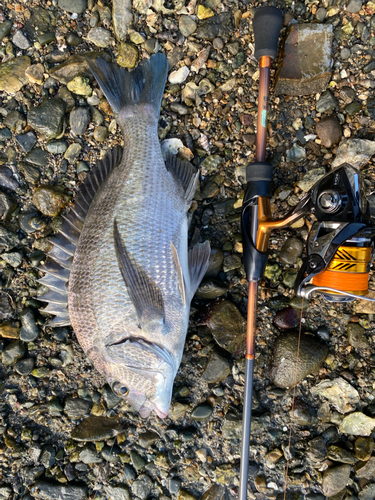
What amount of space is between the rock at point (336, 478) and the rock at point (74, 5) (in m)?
3.91

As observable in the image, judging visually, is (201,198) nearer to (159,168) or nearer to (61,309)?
(159,168)

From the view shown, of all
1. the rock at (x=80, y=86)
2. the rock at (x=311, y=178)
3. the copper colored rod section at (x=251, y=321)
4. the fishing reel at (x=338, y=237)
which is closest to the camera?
the fishing reel at (x=338, y=237)

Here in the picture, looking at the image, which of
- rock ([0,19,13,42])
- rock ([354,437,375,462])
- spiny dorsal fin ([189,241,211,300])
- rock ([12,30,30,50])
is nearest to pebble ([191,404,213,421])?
spiny dorsal fin ([189,241,211,300])

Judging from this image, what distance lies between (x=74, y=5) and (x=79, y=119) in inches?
33.8

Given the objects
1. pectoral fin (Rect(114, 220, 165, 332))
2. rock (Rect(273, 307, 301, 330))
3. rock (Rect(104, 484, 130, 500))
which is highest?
pectoral fin (Rect(114, 220, 165, 332))

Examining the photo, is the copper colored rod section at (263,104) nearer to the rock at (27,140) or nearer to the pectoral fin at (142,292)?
the pectoral fin at (142,292)

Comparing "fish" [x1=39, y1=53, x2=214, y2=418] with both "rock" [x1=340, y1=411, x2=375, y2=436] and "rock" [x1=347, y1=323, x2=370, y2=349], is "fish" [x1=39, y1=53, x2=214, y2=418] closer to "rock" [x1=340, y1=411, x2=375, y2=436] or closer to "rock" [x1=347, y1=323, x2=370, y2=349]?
"rock" [x1=347, y1=323, x2=370, y2=349]

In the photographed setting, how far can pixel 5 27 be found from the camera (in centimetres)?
255

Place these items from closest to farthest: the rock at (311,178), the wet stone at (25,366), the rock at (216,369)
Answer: the rock at (311,178) → the rock at (216,369) → the wet stone at (25,366)

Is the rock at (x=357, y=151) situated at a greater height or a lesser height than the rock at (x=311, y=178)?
greater

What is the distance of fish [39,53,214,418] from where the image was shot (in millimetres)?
2088

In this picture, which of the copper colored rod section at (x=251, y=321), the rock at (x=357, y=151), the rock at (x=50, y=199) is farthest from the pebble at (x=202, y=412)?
the rock at (x=357, y=151)

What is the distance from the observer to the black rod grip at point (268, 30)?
2117mm

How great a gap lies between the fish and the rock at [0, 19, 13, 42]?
82cm
